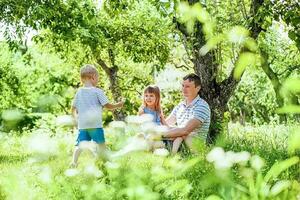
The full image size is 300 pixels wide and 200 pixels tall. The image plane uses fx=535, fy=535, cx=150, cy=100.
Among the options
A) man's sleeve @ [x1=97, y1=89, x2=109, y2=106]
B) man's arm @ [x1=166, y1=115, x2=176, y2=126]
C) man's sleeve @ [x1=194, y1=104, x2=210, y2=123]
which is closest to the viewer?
man's sleeve @ [x1=194, y1=104, x2=210, y2=123]

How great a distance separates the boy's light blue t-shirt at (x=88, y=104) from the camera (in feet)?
23.8

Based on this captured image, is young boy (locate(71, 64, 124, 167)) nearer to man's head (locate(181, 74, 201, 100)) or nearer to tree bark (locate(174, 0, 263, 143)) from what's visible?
man's head (locate(181, 74, 201, 100))

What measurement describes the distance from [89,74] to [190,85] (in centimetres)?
138

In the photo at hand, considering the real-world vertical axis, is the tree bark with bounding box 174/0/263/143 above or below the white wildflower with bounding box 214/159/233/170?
above

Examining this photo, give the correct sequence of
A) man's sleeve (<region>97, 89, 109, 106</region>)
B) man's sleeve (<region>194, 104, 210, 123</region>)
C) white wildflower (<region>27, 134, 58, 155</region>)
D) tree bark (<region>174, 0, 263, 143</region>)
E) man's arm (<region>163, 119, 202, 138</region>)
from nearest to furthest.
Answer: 1. white wildflower (<region>27, 134, 58, 155</region>)
2. man's arm (<region>163, 119, 202, 138</region>)
3. man's sleeve (<region>194, 104, 210, 123</region>)
4. man's sleeve (<region>97, 89, 109, 106</region>)
5. tree bark (<region>174, 0, 263, 143</region>)

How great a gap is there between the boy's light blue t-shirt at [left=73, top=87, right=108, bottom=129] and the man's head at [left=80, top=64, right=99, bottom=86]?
0.11 metres

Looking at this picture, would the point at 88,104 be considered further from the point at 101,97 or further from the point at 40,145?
the point at 40,145

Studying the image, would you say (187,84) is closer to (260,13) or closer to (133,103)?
(260,13)

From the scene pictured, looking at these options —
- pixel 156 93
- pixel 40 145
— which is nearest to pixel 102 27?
pixel 156 93

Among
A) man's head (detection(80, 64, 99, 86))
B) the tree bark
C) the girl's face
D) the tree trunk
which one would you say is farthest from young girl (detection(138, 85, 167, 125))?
the tree trunk

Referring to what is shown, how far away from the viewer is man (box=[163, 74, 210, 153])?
6.97 metres

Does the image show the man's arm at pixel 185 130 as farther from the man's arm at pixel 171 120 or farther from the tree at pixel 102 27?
the tree at pixel 102 27

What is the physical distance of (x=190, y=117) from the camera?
713cm

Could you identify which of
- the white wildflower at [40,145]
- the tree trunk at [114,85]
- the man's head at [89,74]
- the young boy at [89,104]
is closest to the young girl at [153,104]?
the young boy at [89,104]
